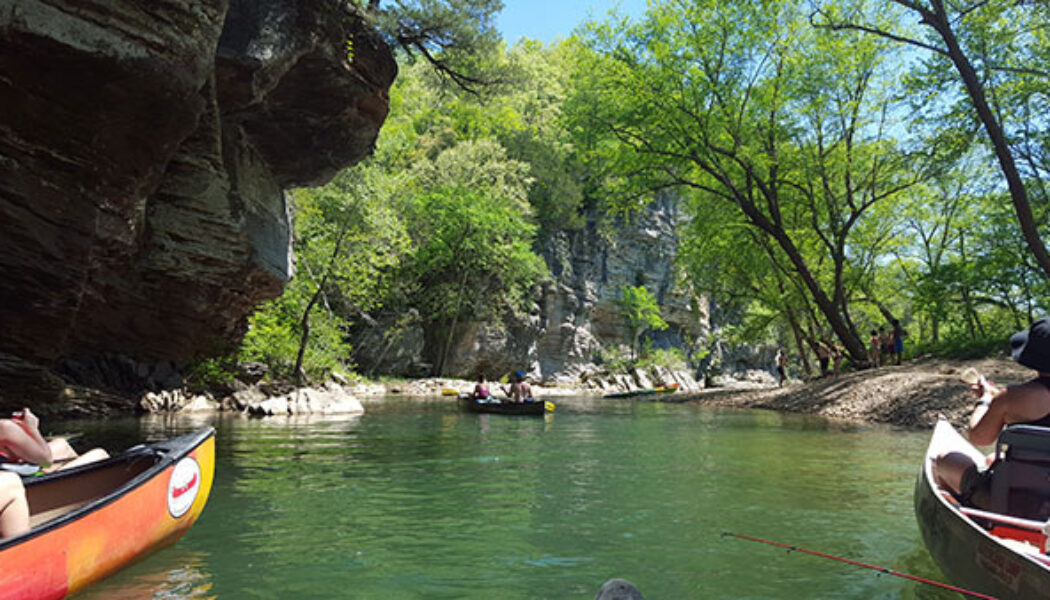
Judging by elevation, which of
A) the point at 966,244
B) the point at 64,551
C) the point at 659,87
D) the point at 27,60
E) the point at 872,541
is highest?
the point at 659,87

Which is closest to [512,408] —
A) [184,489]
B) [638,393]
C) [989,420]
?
[184,489]

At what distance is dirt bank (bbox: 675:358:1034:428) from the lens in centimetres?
1437

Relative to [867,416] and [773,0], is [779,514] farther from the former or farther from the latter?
[773,0]

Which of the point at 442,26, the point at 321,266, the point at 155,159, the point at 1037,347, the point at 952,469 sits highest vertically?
the point at 442,26

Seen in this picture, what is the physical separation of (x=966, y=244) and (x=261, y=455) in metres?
32.1

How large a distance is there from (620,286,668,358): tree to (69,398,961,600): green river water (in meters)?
34.1

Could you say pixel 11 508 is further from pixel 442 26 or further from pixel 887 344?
pixel 887 344

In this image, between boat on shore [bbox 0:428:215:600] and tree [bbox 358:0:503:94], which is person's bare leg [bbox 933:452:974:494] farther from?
tree [bbox 358:0:503:94]

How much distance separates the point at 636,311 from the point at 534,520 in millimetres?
40832

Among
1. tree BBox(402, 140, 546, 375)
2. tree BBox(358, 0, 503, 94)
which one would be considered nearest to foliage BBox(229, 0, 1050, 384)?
tree BBox(358, 0, 503, 94)

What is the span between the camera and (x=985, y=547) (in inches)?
123

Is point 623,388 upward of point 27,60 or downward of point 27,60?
downward

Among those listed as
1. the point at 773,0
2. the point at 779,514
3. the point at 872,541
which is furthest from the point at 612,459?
the point at 773,0

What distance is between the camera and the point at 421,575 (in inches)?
167
